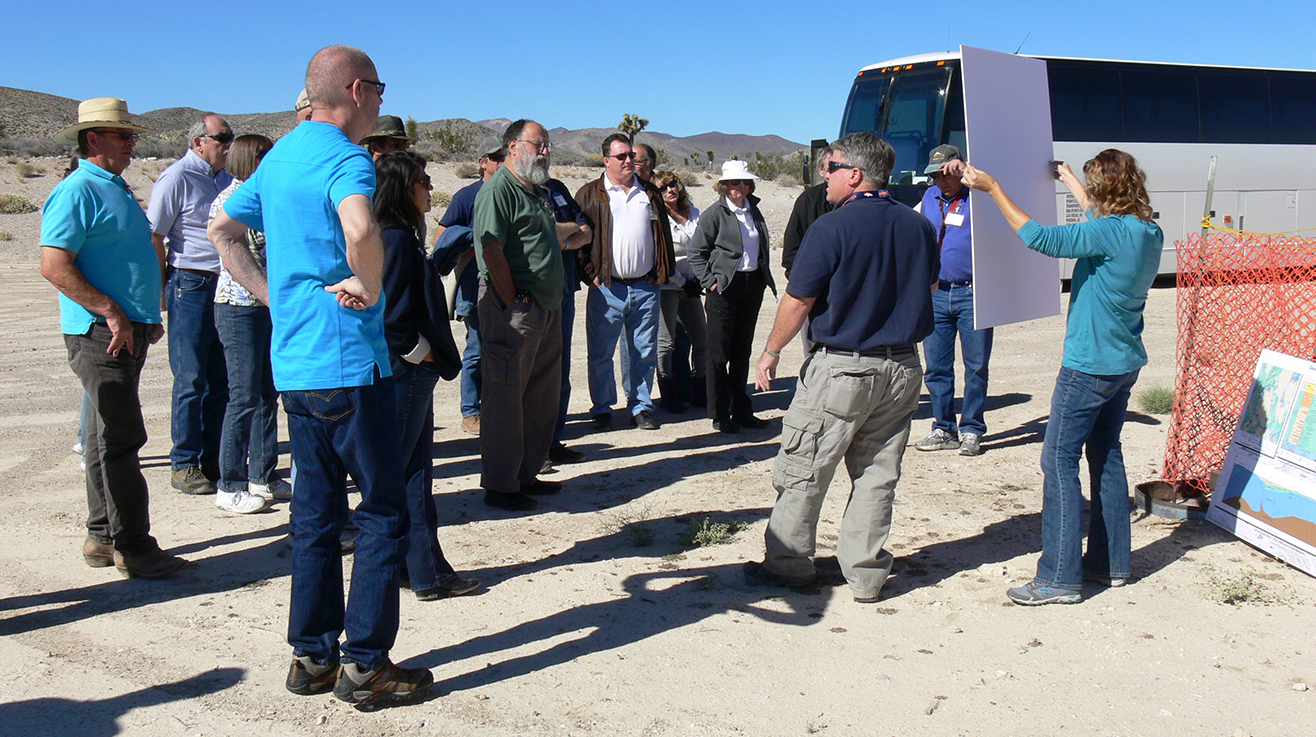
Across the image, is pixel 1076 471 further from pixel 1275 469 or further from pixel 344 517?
pixel 344 517

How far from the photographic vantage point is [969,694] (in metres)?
3.23

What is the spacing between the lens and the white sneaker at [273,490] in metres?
5.28

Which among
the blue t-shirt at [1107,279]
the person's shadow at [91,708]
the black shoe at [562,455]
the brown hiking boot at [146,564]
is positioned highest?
the blue t-shirt at [1107,279]

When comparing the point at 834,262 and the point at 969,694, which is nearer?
the point at 969,694

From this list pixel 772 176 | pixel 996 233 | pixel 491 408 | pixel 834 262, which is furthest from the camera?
pixel 772 176

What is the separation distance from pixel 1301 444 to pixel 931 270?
80.6 inches

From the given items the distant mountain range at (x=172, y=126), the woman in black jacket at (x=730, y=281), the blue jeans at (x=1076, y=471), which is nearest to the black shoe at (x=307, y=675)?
the blue jeans at (x=1076, y=471)

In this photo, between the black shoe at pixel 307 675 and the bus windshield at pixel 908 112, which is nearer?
the black shoe at pixel 307 675

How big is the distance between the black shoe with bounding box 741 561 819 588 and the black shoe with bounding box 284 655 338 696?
181cm

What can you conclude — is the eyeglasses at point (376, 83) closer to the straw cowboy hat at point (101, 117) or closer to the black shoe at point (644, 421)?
the straw cowboy hat at point (101, 117)

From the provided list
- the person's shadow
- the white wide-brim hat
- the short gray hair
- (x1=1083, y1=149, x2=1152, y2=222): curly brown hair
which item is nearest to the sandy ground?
the person's shadow

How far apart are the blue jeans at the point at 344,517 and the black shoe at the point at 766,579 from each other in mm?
1668

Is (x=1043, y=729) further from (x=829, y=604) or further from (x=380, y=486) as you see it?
(x=380, y=486)

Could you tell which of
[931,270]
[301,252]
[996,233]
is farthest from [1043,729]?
[301,252]
